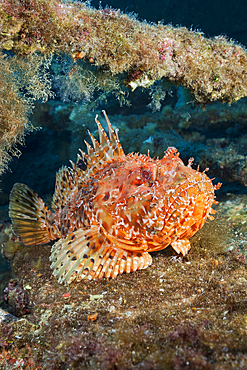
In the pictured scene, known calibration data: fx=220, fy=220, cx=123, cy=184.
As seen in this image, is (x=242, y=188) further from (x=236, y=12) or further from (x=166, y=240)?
(x=236, y=12)

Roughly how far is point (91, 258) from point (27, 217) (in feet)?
6.97

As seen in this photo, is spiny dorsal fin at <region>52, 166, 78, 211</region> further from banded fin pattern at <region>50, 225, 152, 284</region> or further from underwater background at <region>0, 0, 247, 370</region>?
banded fin pattern at <region>50, 225, 152, 284</region>

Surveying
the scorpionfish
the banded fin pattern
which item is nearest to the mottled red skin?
the scorpionfish

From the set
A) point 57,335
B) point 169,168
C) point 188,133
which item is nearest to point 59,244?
point 57,335

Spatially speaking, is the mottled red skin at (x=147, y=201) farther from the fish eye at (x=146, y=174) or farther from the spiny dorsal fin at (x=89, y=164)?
the spiny dorsal fin at (x=89, y=164)

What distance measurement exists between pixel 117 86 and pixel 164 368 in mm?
3912

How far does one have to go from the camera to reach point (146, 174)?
117 inches

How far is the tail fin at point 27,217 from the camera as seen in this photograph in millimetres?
4543

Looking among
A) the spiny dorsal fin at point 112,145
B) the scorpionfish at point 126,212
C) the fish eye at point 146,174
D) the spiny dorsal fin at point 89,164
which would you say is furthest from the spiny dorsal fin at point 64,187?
the fish eye at point 146,174

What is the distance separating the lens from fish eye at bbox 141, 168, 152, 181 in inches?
116

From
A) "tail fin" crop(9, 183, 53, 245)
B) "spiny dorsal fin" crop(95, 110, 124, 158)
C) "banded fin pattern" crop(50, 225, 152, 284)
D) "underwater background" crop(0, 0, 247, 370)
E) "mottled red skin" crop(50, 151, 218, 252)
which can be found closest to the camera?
"underwater background" crop(0, 0, 247, 370)

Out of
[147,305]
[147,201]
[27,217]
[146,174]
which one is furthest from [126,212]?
[27,217]

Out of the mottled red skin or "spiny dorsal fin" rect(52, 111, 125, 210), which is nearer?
the mottled red skin

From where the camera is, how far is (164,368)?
1510 millimetres
